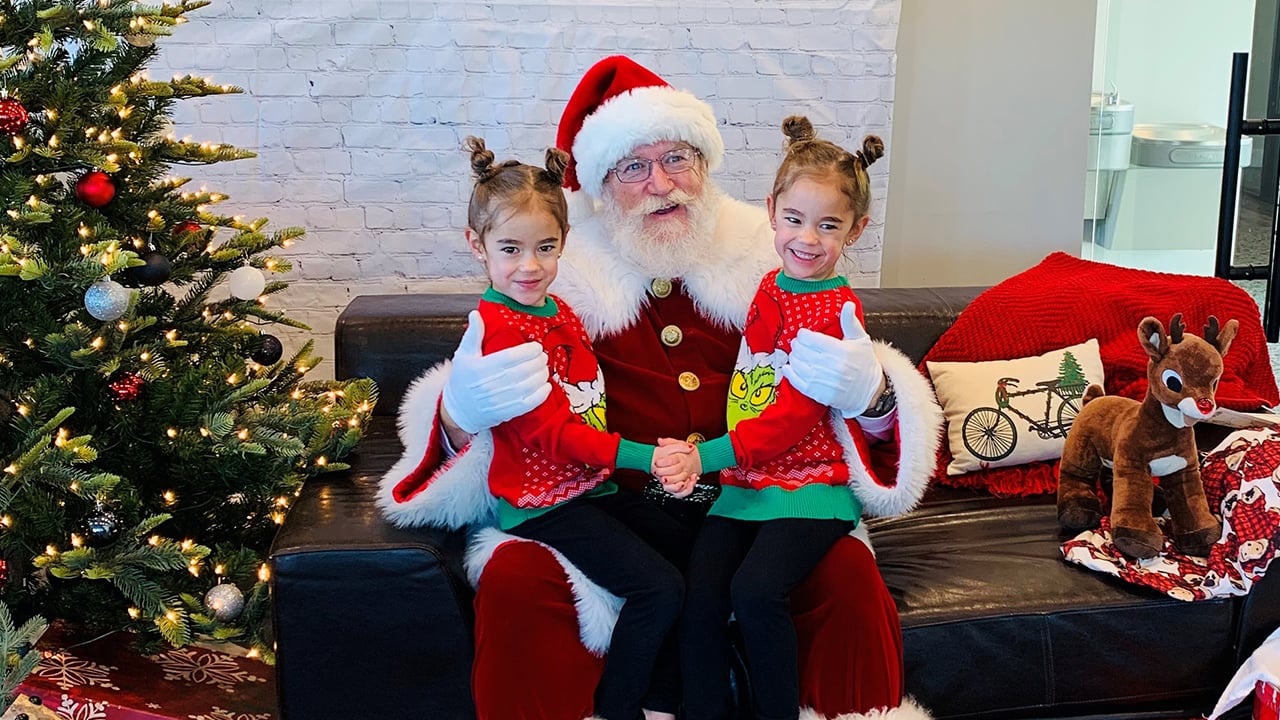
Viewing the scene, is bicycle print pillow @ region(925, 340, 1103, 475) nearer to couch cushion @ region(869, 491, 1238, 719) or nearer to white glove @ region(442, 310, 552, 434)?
couch cushion @ region(869, 491, 1238, 719)

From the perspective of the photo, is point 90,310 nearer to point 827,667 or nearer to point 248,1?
point 248,1

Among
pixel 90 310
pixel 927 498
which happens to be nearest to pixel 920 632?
pixel 927 498

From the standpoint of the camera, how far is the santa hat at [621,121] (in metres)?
2.15

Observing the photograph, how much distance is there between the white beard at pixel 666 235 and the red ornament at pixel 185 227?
0.84m

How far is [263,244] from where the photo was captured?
239cm

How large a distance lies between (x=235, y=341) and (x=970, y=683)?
160cm

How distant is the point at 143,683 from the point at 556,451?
1086mm

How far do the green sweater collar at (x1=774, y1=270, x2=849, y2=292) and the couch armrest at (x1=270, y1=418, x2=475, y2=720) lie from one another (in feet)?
2.34

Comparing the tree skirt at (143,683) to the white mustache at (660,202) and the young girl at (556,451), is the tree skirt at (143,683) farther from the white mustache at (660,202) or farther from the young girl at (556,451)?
the white mustache at (660,202)

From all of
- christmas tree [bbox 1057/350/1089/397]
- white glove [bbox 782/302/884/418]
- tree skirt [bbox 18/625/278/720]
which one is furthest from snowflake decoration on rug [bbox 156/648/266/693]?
christmas tree [bbox 1057/350/1089/397]

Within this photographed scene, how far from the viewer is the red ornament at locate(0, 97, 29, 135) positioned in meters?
1.98

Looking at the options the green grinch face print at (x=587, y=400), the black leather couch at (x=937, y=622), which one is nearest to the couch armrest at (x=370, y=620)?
the black leather couch at (x=937, y=622)

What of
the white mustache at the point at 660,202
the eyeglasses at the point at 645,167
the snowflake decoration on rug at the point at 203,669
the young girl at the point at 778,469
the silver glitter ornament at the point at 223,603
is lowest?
the snowflake decoration on rug at the point at 203,669

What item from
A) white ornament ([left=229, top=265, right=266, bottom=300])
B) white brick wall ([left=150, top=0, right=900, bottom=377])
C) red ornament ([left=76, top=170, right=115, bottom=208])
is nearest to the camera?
red ornament ([left=76, top=170, right=115, bottom=208])
